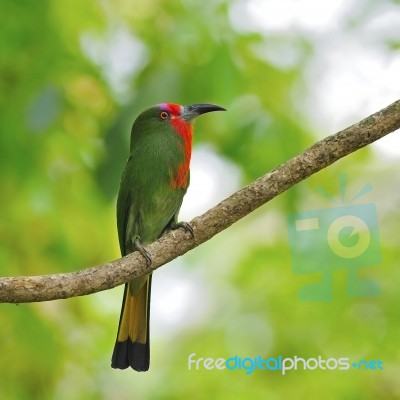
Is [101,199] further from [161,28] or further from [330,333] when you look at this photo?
[330,333]

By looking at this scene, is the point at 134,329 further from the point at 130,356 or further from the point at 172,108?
the point at 172,108

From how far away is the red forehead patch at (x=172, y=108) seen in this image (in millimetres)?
3133

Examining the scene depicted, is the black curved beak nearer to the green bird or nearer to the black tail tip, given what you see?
the green bird

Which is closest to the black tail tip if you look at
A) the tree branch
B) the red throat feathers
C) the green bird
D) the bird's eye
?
the green bird

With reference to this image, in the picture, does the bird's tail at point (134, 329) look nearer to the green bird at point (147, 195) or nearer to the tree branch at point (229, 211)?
the green bird at point (147, 195)

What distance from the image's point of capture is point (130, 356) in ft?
10.1

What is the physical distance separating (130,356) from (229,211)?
1047mm

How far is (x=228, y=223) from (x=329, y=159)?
367 millimetres

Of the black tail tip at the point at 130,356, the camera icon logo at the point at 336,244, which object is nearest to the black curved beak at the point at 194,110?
the camera icon logo at the point at 336,244

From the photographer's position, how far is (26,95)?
3285 millimetres

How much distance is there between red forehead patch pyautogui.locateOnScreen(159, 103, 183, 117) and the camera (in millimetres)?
3133

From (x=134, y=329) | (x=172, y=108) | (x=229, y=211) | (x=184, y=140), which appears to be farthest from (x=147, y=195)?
(x=229, y=211)

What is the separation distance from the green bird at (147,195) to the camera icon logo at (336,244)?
55 cm

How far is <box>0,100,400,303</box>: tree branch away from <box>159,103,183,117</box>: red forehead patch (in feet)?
2.88
